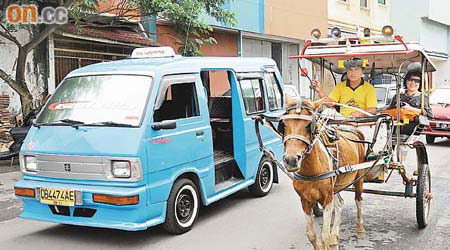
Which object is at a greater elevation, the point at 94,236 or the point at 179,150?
the point at 179,150

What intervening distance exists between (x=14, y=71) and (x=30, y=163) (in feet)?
24.8

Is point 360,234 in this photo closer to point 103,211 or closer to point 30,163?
point 103,211

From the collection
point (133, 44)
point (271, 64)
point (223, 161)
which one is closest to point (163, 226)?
point (223, 161)

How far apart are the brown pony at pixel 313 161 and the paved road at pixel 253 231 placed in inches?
33.1

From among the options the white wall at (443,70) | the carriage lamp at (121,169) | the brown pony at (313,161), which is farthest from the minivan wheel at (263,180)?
the white wall at (443,70)

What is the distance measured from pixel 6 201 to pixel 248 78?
4.09 metres

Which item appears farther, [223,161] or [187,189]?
[223,161]

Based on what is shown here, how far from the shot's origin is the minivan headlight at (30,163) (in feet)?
18.5

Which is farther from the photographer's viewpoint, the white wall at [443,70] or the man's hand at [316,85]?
the white wall at [443,70]

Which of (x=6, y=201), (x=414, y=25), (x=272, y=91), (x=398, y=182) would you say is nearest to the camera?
(x=6, y=201)

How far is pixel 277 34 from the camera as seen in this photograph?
71.6ft

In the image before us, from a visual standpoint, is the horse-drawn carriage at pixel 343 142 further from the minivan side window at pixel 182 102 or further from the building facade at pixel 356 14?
the building facade at pixel 356 14

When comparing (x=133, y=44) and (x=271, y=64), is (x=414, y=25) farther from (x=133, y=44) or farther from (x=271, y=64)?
(x=271, y=64)

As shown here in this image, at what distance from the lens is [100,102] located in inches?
228
